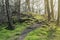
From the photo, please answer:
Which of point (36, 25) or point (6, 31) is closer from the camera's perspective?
point (6, 31)

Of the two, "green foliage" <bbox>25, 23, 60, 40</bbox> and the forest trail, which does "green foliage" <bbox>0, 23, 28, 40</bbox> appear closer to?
the forest trail

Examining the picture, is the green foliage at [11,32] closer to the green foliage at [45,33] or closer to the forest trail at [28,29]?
the forest trail at [28,29]

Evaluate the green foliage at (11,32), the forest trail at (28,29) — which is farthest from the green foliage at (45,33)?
the green foliage at (11,32)

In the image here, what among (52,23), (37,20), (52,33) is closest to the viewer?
(52,33)

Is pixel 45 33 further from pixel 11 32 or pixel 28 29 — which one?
pixel 11 32

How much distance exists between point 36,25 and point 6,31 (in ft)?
5.75

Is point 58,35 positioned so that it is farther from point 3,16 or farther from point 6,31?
point 3,16

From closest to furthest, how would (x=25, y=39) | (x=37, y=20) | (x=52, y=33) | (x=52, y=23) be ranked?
(x=25, y=39) → (x=52, y=33) → (x=52, y=23) → (x=37, y=20)

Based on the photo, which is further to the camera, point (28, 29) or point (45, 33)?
point (28, 29)

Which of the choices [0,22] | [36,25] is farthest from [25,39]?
[0,22]

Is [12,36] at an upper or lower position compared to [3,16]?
lower

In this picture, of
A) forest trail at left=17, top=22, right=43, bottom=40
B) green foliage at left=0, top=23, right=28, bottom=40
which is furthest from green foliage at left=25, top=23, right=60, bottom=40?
green foliage at left=0, top=23, right=28, bottom=40

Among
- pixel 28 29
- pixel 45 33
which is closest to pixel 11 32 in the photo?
pixel 28 29

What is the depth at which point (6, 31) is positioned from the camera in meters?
7.84
